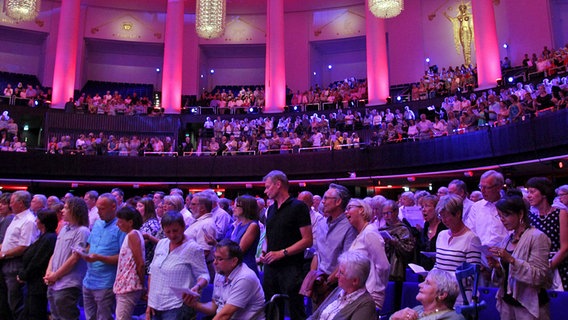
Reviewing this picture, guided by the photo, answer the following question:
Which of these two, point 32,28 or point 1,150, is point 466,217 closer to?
point 1,150

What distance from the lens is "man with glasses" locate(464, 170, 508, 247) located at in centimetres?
434

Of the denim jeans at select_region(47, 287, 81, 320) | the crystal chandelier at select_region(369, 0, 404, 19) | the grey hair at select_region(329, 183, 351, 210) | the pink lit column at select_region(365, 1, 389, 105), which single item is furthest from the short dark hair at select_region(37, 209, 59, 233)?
the pink lit column at select_region(365, 1, 389, 105)

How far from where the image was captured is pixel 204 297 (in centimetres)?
447

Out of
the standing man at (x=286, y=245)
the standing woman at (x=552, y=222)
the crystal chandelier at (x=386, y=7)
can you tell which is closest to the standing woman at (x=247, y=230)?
the standing man at (x=286, y=245)

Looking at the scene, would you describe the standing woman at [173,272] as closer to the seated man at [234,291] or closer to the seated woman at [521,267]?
the seated man at [234,291]

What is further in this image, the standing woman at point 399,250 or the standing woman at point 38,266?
the standing woman at point 38,266

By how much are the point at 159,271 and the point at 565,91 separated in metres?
11.0

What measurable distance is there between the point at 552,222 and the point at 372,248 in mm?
1394

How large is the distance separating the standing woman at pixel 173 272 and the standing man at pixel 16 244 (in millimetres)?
2135

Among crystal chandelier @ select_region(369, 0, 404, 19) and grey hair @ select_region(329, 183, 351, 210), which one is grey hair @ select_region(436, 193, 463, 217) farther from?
crystal chandelier @ select_region(369, 0, 404, 19)

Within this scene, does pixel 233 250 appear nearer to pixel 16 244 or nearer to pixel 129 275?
pixel 129 275

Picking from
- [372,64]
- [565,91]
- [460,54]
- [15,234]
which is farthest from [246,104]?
[15,234]

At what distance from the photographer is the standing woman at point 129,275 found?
4086 mm

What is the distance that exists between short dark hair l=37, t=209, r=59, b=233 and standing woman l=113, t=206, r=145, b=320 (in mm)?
1211
